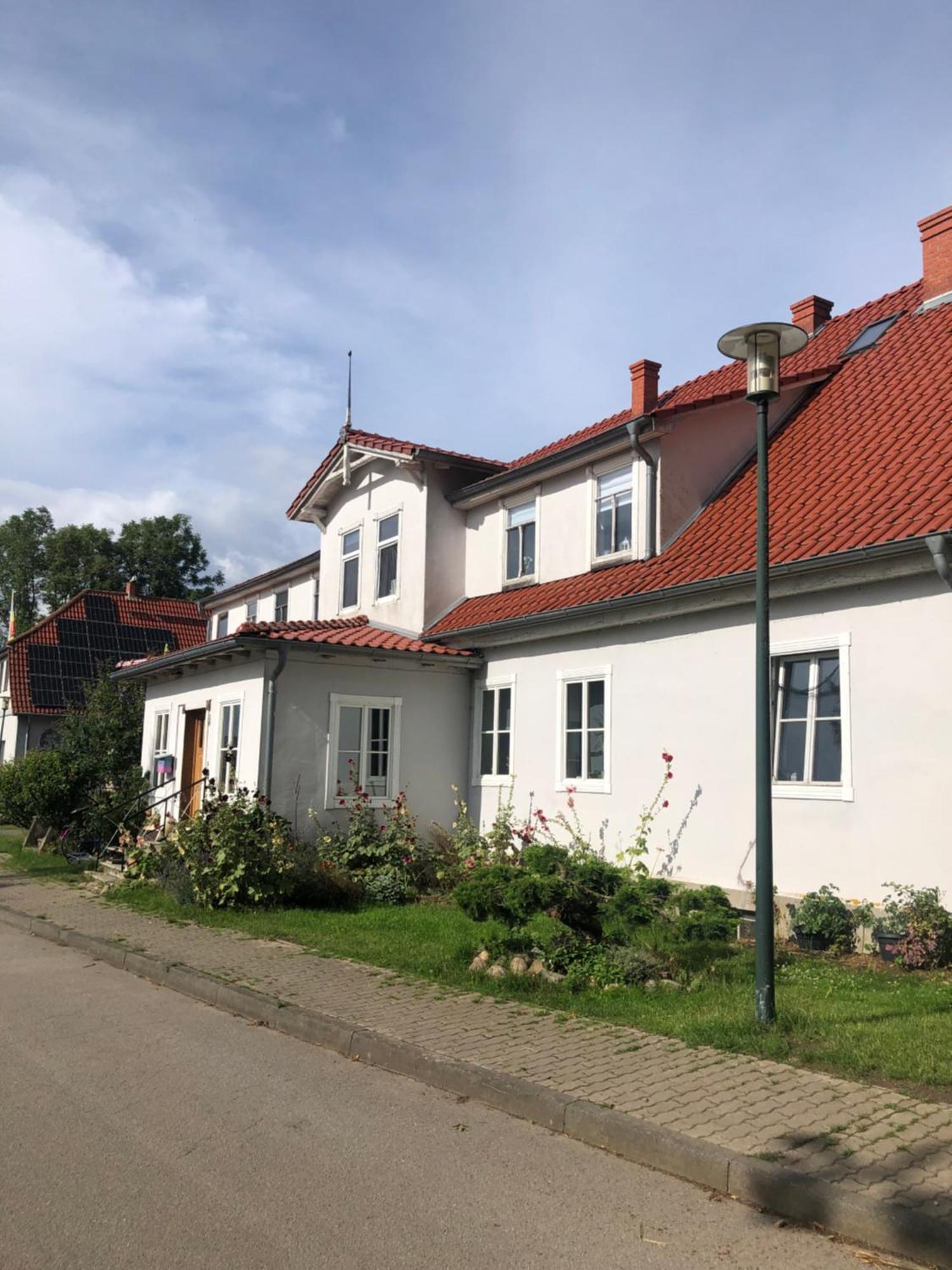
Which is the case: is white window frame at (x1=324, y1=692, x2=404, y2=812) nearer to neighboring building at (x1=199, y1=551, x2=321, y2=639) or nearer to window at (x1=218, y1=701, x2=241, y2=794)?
window at (x1=218, y1=701, x2=241, y2=794)

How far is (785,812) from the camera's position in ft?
35.0

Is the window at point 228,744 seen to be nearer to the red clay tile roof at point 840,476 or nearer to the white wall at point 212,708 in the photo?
the white wall at point 212,708

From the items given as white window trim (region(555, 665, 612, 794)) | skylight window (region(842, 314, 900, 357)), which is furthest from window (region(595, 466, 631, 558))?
skylight window (region(842, 314, 900, 357))

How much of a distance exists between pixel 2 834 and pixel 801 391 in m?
Result: 20.0

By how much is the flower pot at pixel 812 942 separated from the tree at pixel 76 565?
185 ft

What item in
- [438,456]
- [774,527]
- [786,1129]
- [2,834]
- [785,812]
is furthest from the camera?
[2,834]

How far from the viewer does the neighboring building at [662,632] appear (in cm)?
998

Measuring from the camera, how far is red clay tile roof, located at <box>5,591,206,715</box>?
116ft

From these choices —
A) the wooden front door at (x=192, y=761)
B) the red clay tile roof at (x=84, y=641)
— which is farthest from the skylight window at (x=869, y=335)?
the red clay tile roof at (x=84, y=641)

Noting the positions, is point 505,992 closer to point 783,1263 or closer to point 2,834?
point 783,1263

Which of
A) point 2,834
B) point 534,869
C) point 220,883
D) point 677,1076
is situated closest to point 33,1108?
point 677,1076

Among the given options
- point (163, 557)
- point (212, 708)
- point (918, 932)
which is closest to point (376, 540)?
point (212, 708)

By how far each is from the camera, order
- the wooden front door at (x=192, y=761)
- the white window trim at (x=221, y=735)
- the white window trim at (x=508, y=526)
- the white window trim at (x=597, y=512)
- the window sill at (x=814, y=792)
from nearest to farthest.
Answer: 1. the window sill at (x=814, y=792)
2. the white window trim at (x=597, y=512)
3. the white window trim at (x=221, y=735)
4. the white window trim at (x=508, y=526)
5. the wooden front door at (x=192, y=761)

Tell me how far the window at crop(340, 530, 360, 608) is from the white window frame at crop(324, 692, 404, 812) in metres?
4.18
